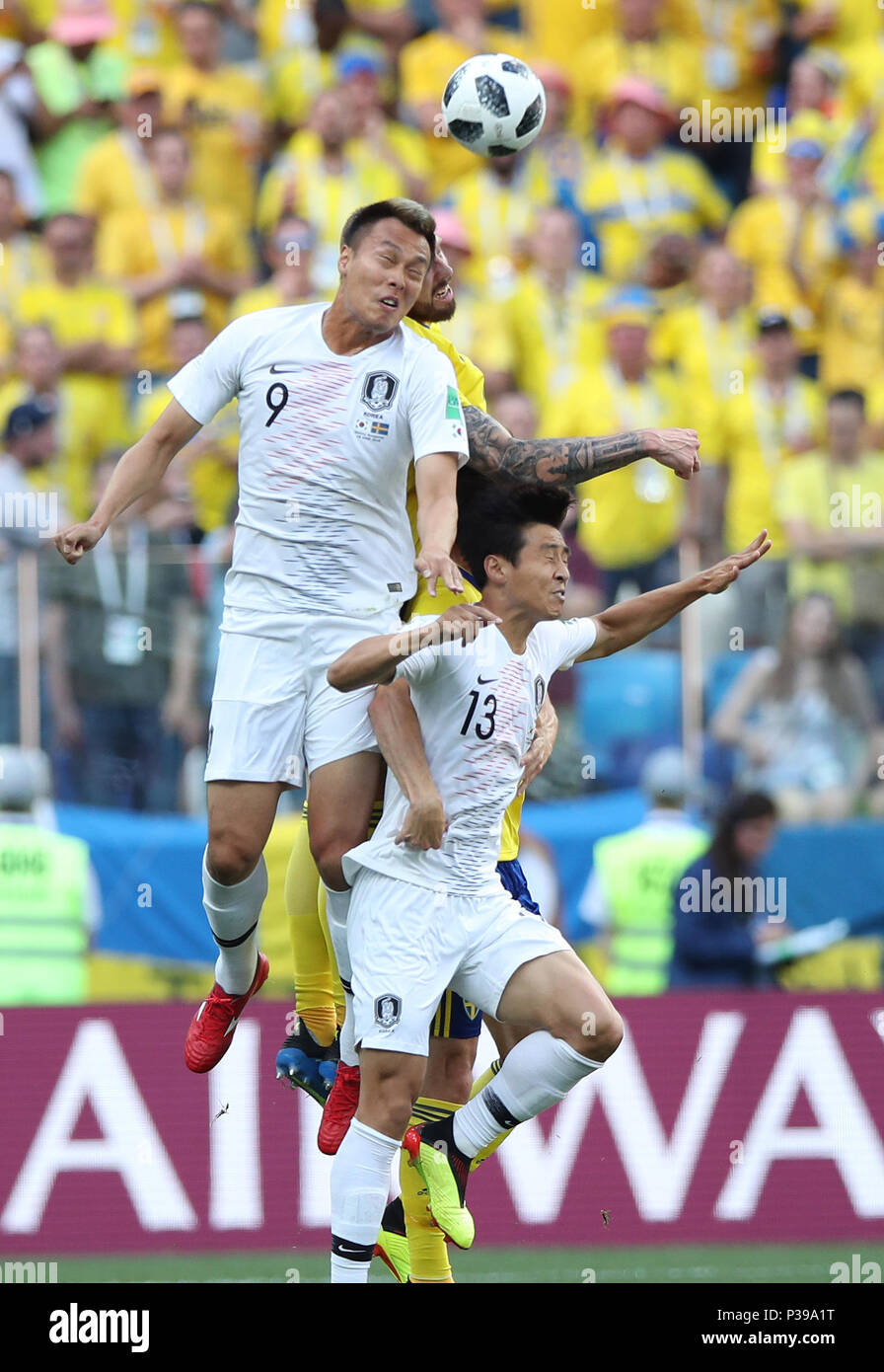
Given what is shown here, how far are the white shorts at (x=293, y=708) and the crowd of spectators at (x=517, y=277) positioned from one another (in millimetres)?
3153

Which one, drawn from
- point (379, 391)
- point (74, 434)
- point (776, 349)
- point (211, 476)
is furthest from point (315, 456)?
point (776, 349)

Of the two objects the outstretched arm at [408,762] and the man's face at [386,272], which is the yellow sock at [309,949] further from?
the man's face at [386,272]

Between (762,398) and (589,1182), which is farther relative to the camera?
(762,398)

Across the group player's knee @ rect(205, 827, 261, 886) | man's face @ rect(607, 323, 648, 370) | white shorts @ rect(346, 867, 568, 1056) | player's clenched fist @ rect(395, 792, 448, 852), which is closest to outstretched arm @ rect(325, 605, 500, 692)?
player's clenched fist @ rect(395, 792, 448, 852)

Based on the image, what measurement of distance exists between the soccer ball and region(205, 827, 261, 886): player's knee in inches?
97.8

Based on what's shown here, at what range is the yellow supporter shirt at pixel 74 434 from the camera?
36.1 feet

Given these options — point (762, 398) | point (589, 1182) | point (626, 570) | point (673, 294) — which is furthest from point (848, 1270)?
point (673, 294)

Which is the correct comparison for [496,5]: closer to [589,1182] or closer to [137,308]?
[137,308]

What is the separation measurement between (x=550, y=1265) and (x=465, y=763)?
9.70 ft

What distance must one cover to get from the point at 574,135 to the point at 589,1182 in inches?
283

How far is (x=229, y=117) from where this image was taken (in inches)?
508

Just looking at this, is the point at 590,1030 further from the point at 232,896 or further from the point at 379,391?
the point at 379,391

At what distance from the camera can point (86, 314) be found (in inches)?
464

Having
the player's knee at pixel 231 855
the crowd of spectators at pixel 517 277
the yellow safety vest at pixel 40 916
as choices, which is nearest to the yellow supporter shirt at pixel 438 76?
Result: the crowd of spectators at pixel 517 277
